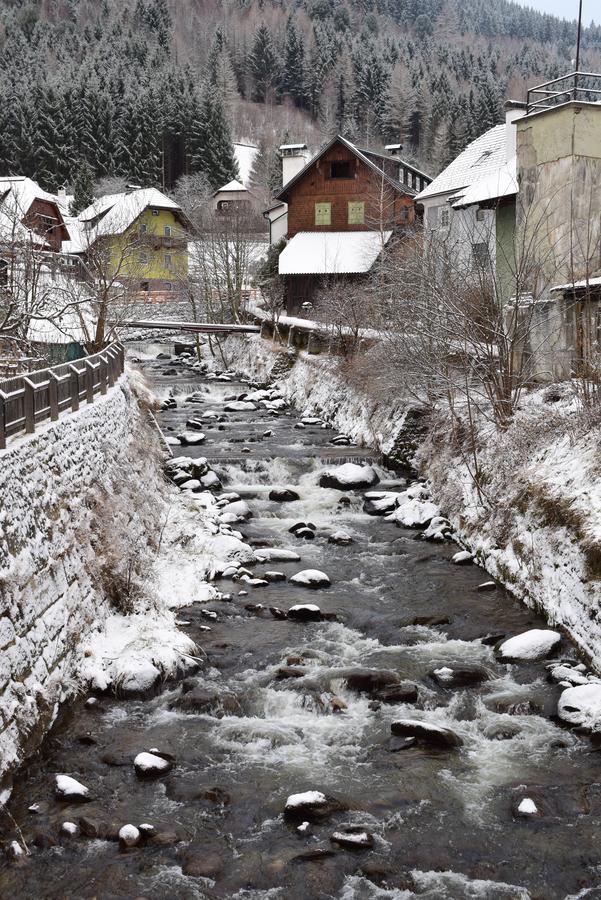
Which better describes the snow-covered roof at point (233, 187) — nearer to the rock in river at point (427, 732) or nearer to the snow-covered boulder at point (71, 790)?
the rock in river at point (427, 732)

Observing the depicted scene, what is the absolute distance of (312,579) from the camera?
1587 cm

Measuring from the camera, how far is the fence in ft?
38.7

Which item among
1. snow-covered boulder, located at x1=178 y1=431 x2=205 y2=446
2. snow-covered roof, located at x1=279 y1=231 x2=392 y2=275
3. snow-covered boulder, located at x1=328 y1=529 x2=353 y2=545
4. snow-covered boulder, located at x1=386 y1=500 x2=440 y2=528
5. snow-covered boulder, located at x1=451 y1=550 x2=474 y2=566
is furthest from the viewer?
snow-covered roof, located at x1=279 y1=231 x2=392 y2=275

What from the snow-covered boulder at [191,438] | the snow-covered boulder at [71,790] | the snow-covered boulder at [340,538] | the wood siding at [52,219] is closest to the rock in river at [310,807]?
the snow-covered boulder at [71,790]

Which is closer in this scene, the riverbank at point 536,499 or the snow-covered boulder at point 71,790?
the snow-covered boulder at point 71,790

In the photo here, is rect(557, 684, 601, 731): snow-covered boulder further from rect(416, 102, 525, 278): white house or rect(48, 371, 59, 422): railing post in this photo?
rect(416, 102, 525, 278): white house

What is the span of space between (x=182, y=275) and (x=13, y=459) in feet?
177

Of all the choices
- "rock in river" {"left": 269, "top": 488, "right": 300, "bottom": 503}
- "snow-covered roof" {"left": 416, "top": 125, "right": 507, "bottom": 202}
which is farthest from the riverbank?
"snow-covered roof" {"left": 416, "top": 125, "right": 507, "bottom": 202}

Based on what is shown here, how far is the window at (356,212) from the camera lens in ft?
163

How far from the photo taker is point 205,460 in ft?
79.7

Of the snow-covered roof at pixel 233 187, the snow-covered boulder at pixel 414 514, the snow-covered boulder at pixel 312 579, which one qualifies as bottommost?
the snow-covered boulder at pixel 312 579

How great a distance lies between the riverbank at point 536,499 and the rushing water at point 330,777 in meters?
0.77

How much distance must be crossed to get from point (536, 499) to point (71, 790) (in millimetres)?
9947

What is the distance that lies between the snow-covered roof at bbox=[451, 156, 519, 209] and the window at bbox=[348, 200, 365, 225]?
62.0 feet
